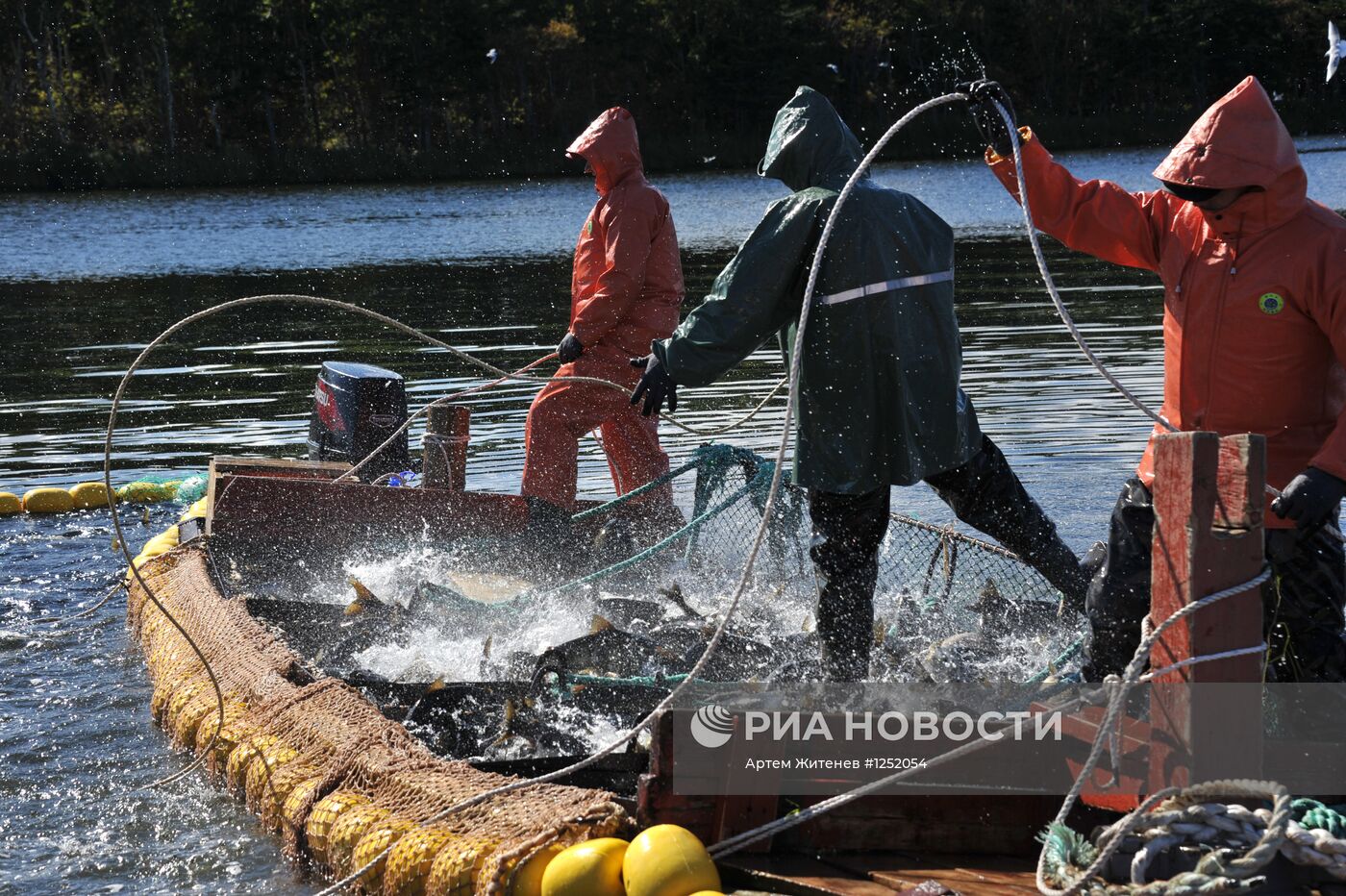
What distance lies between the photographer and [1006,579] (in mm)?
6715

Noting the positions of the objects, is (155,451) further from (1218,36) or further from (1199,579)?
(1218,36)

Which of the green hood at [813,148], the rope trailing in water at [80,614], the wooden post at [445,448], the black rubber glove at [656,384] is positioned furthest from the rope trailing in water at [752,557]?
the rope trailing in water at [80,614]

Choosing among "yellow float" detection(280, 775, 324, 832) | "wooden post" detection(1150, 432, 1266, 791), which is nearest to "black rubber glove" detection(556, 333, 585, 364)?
"yellow float" detection(280, 775, 324, 832)

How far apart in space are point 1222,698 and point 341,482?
5.48 meters

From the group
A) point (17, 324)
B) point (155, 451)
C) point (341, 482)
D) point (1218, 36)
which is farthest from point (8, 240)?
point (1218, 36)

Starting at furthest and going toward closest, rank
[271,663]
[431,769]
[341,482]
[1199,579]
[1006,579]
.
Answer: [341,482], [1006,579], [271,663], [431,769], [1199,579]

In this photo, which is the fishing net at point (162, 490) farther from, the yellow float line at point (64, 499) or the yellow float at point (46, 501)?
the yellow float at point (46, 501)

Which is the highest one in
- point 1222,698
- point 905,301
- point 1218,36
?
point 1218,36

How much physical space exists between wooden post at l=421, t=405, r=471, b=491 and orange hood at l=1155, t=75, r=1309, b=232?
16.6 feet

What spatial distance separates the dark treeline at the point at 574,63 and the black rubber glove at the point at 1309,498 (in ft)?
194

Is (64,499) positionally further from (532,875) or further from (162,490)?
(532,875)

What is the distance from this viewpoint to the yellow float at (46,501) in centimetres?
1048

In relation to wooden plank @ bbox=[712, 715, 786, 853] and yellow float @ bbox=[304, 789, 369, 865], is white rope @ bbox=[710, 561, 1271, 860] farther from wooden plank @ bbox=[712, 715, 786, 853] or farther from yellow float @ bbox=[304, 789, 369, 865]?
yellow float @ bbox=[304, 789, 369, 865]

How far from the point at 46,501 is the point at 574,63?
193ft
